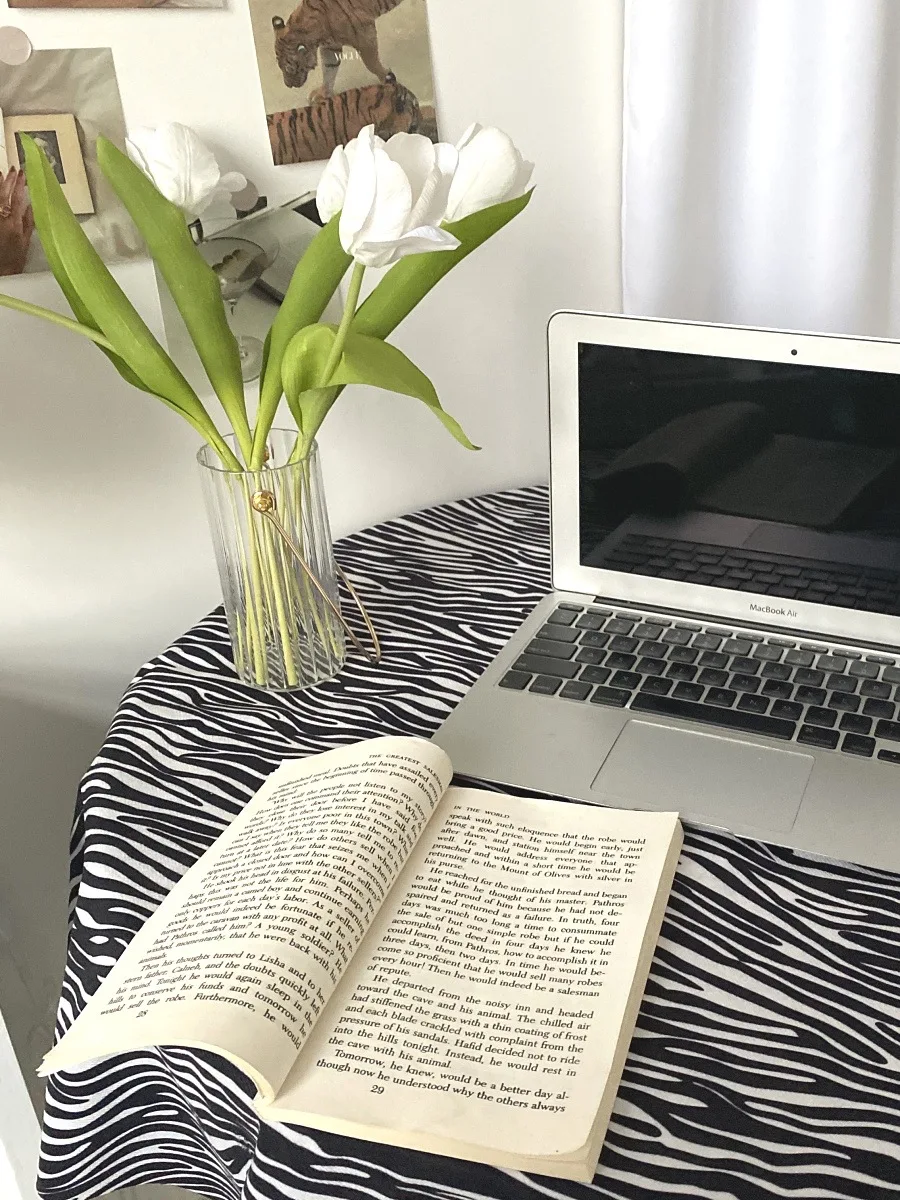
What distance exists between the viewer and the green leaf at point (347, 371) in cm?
72

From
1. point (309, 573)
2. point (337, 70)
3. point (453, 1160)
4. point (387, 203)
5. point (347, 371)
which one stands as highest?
point (337, 70)

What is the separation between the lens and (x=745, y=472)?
33.0 inches

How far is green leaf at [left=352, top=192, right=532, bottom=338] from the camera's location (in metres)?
0.79

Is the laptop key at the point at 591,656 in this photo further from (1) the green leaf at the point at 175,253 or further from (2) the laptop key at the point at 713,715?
(1) the green leaf at the point at 175,253

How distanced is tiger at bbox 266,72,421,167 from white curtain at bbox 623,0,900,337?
0.82 ft

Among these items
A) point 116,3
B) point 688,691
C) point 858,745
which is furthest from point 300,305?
point 858,745

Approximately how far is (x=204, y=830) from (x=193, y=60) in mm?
659

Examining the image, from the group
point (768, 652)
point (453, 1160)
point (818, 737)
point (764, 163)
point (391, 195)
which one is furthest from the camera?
point (764, 163)

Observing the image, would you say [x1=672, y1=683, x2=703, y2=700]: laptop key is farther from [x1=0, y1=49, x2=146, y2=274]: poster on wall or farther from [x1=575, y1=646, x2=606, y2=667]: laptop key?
[x1=0, y1=49, x2=146, y2=274]: poster on wall

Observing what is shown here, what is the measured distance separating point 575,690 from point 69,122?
0.62 meters

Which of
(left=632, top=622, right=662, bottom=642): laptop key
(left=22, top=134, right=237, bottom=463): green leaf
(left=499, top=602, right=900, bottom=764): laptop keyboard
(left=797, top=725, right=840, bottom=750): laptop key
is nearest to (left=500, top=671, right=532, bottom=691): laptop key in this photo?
(left=499, top=602, right=900, bottom=764): laptop keyboard

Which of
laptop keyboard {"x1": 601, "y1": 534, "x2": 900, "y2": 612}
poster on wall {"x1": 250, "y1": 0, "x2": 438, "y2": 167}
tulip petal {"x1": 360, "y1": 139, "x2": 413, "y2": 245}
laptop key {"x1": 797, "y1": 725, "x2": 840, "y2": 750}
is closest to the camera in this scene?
tulip petal {"x1": 360, "y1": 139, "x2": 413, "y2": 245}

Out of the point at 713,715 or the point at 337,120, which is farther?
the point at 337,120

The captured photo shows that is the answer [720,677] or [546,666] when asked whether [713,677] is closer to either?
[720,677]
